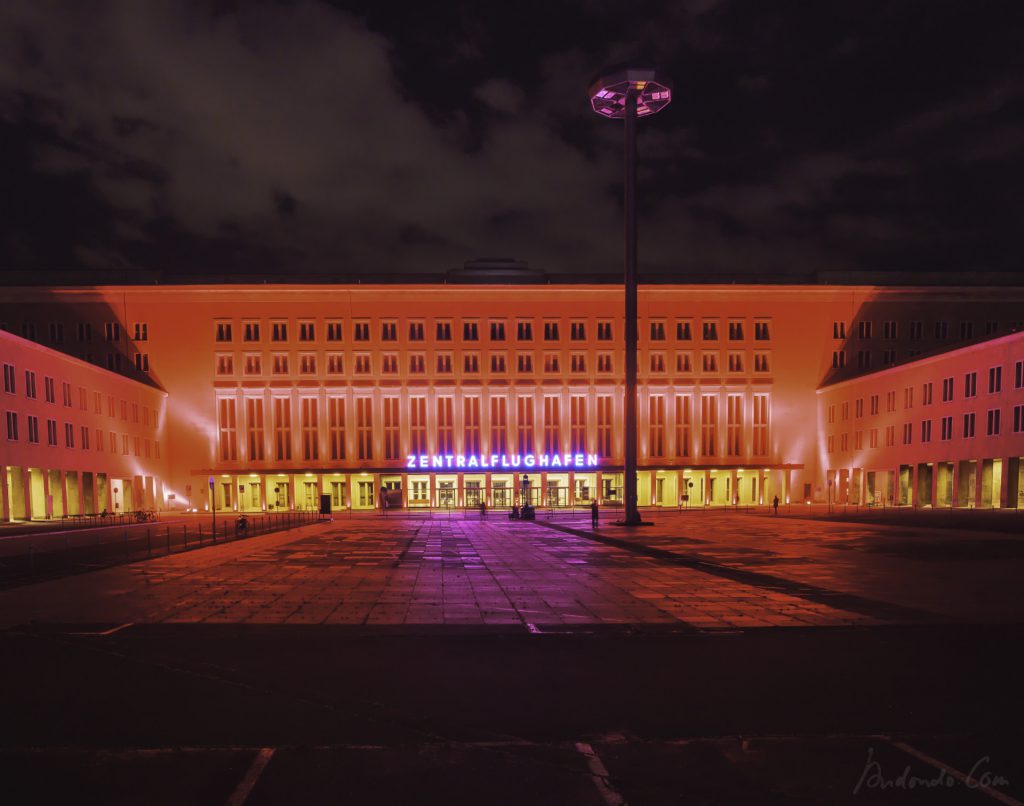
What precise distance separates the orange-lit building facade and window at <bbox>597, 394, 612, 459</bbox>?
0.75ft

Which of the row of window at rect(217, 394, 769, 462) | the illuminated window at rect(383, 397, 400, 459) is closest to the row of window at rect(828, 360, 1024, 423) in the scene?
the row of window at rect(217, 394, 769, 462)

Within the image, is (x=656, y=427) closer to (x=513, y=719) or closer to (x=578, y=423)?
(x=578, y=423)

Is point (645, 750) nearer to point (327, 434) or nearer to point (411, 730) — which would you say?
point (411, 730)

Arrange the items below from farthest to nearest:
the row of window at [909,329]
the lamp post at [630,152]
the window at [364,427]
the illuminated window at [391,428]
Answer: the row of window at [909,329] < the illuminated window at [391,428] < the window at [364,427] < the lamp post at [630,152]

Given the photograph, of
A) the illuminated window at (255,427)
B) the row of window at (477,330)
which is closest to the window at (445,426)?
the row of window at (477,330)

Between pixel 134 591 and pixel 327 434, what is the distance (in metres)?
62.5

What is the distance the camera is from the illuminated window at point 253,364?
75.2m

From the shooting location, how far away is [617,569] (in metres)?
17.9

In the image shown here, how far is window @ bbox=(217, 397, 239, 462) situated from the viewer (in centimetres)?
7519

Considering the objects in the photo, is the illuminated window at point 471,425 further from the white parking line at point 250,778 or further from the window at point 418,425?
the white parking line at point 250,778

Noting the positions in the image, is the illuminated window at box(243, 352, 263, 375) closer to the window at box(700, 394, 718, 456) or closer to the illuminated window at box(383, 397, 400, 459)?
the illuminated window at box(383, 397, 400, 459)

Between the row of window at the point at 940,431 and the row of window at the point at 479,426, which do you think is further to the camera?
the row of window at the point at 479,426

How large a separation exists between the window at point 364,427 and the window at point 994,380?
54425 mm

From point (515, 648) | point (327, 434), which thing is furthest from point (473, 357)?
point (515, 648)
